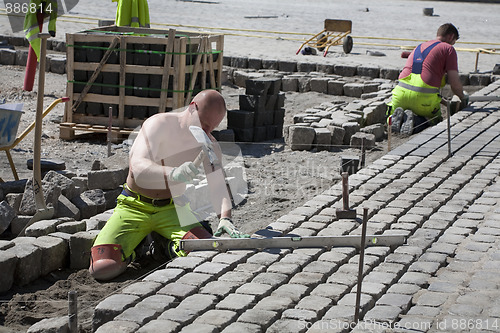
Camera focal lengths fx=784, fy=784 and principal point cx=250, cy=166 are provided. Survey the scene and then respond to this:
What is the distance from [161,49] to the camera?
10.7 m

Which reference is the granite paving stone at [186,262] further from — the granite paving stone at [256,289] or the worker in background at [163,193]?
the granite paving stone at [256,289]

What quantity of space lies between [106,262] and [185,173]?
85 cm

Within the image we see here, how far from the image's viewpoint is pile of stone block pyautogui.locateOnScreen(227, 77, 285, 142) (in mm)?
10977

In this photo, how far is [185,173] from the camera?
5.34 meters

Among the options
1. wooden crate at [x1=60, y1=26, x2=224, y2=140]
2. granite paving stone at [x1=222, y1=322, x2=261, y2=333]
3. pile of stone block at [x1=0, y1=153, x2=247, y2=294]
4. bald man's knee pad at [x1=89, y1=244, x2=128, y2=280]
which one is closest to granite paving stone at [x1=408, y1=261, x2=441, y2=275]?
granite paving stone at [x1=222, y1=322, x2=261, y2=333]

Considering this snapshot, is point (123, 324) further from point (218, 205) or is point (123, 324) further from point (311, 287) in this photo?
point (218, 205)

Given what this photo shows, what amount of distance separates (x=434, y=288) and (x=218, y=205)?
180cm

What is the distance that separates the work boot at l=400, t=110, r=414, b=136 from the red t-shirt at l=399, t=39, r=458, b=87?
0.47 metres

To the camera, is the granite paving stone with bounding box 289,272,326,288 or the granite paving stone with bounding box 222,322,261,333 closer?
the granite paving stone with bounding box 222,322,261,333

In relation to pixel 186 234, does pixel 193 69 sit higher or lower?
higher

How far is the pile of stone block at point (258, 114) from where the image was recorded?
432 inches

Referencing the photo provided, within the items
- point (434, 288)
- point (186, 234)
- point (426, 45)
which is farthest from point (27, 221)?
point (426, 45)

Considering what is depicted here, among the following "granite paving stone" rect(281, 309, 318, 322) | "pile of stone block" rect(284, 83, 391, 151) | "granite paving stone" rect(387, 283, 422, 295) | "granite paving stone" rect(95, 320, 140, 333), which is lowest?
"granite paving stone" rect(95, 320, 140, 333)

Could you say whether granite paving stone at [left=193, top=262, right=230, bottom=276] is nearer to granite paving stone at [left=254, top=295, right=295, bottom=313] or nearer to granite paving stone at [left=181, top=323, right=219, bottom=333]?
granite paving stone at [left=254, top=295, right=295, bottom=313]
